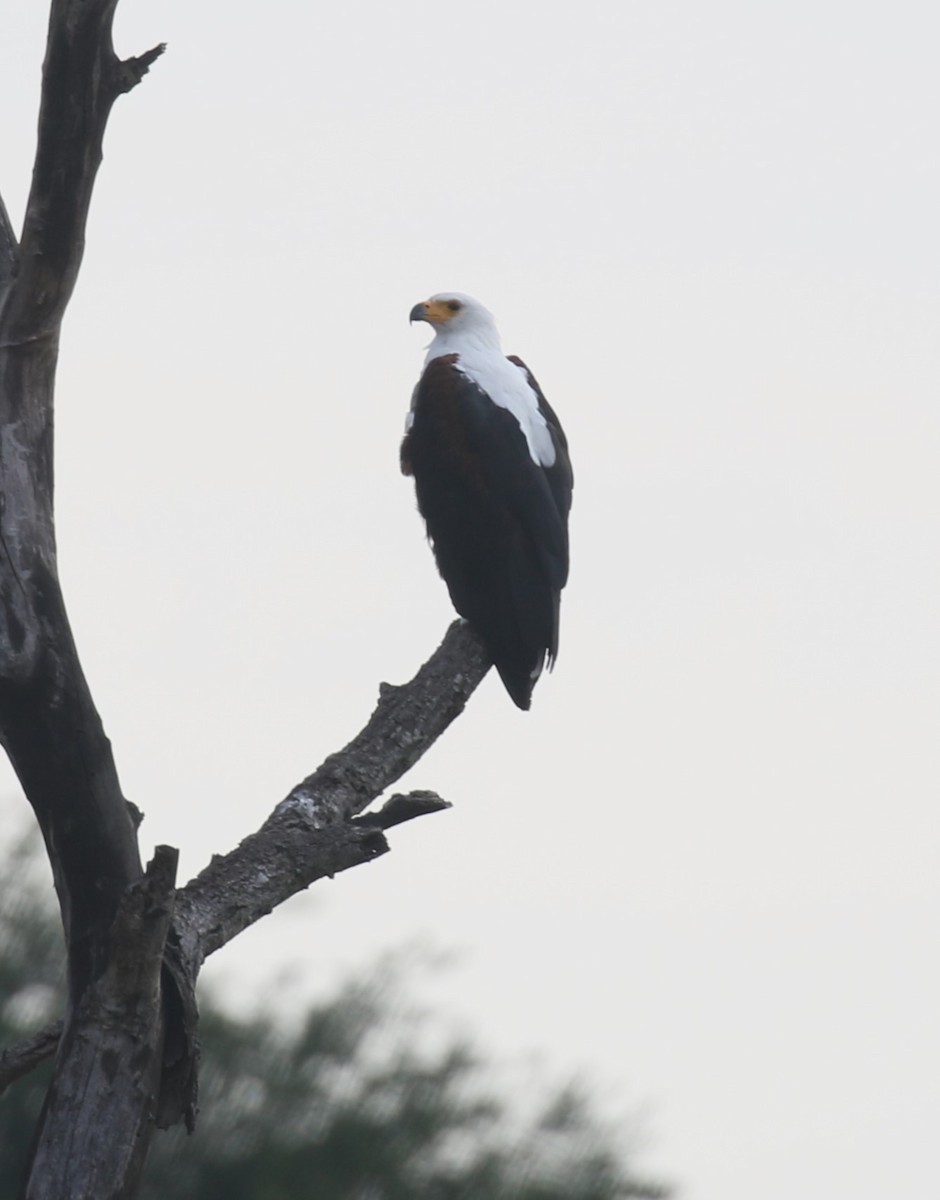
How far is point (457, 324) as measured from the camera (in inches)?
220

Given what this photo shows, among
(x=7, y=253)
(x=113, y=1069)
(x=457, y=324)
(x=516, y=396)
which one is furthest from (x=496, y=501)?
(x=113, y=1069)

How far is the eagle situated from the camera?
14.3ft

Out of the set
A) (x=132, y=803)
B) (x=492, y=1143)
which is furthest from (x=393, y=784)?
(x=492, y=1143)

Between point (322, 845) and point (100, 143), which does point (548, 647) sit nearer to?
point (322, 845)

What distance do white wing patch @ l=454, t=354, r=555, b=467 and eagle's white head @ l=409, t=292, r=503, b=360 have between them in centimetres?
26

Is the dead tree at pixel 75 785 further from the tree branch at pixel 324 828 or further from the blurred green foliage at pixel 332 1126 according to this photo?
the blurred green foliage at pixel 332 1126

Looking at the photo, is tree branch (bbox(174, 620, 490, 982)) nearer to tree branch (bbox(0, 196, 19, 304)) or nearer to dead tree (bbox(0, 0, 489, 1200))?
dead tree (bbox(0, 0, 489, 1200))

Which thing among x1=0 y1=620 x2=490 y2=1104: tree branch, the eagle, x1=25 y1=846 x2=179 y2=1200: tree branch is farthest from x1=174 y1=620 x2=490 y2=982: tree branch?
the eagle

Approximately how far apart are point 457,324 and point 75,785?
10.4 feet

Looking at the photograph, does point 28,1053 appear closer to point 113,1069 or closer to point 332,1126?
point 113,1069

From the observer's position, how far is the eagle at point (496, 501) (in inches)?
171

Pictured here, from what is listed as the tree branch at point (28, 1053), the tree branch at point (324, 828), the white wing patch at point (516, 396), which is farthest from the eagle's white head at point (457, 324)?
the tree branch at point (28, 1053)

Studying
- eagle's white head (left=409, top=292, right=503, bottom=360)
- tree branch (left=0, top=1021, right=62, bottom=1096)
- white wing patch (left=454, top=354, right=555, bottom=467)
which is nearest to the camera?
tree branch (left=0, top=1021, right=62, bottom=1096)

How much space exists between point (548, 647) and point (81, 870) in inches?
75.9
